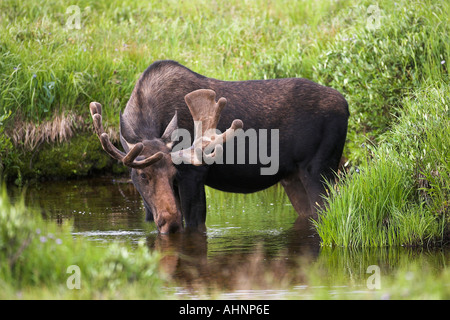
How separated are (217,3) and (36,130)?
24.5ft

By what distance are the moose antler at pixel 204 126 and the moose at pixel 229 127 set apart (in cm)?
1

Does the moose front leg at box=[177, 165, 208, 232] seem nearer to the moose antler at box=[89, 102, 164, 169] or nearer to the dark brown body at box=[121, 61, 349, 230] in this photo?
the dark brown body at box=[121, 61, 349, 230]

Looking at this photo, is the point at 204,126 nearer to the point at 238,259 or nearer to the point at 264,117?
the point at 264,117

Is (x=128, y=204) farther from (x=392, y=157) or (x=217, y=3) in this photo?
(x=217, y=3)

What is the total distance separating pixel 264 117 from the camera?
909cm

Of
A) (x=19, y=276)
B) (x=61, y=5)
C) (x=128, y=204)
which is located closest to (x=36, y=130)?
(x=128, y=204)

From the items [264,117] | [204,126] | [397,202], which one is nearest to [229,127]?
[264,117]

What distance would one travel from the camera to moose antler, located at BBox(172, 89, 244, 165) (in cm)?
825

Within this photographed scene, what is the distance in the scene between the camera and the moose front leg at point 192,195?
8.59 m

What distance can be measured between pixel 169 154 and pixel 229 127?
107 cm

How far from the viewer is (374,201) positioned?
26.0 feet

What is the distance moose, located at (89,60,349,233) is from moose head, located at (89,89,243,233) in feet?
0.04

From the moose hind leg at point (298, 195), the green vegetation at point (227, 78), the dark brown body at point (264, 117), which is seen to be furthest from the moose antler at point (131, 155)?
the moose hind leg at point (298, 195)

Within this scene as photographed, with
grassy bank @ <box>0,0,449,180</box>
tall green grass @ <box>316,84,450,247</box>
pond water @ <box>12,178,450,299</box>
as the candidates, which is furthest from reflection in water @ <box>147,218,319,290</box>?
grassy bank @ <box>0,0,449,180</box>
